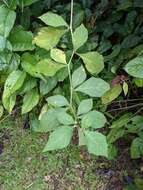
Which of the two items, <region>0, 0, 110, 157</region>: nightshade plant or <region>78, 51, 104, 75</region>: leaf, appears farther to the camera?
<region>78, 51, 104, 75</region>: leaf

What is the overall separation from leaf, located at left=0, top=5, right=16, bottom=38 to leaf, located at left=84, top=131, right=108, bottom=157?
52 cm

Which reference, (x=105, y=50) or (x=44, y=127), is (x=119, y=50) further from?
(x=44, y=127)

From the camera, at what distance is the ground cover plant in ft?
4.41

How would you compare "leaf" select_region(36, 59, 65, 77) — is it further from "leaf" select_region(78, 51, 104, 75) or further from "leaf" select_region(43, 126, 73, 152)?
"leaf" select_region(43, 126, 73, 152)

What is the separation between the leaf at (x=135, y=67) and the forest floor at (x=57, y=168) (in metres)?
0.52

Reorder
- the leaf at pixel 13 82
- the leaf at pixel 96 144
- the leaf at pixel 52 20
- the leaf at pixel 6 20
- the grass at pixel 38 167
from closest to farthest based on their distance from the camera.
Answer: the leaf at pixel 96 144
the leaf at pixel 52 20
the leaf at pixel 6 20
the leaf at pixel 13 82
the grass at pixel 38 167

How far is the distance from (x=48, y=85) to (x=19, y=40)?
0.23 m

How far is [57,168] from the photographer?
177 centimetres

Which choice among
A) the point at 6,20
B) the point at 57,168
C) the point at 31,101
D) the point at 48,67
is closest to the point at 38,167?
the point at 57,168

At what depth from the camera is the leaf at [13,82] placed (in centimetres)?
162

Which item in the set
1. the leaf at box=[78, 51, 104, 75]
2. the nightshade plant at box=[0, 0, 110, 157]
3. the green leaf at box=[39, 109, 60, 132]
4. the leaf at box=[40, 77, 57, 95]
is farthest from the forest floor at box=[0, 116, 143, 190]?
the leaf at box=[78, 51, 104, 75]

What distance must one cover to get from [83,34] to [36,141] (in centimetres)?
69

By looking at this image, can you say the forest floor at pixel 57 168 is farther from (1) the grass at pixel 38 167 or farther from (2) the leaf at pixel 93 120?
(2) the leaf at pixel 93 120

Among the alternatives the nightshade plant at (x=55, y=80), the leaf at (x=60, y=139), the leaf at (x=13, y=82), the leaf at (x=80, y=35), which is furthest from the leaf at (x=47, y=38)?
the leaf at (x=60, y=139)
